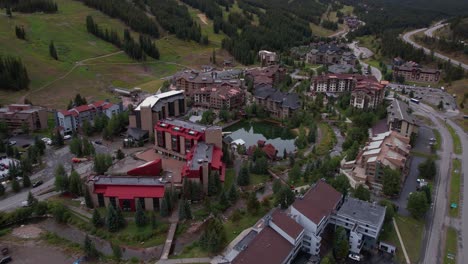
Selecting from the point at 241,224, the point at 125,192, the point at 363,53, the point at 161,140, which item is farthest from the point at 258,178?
the point at 363,53

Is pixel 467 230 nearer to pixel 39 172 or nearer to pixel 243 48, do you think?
pixel 39 172

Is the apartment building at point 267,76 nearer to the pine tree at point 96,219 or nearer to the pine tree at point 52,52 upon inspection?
the pine tree at point 52,52

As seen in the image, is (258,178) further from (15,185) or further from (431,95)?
(431,95)

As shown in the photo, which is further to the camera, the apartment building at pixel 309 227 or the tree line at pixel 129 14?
the tree line at pixel 129 14

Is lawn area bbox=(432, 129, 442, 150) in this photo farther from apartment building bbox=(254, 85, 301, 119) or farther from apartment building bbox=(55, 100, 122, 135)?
apartment building bbox=(55, 100, 122, 135)

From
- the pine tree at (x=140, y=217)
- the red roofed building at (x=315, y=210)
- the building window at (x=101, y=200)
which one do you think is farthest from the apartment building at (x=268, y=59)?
the pine tree at (x=140, y=217)

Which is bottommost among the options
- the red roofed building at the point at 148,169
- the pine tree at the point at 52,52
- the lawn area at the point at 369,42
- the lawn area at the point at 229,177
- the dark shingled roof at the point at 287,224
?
the lawn area at the point at 229,177

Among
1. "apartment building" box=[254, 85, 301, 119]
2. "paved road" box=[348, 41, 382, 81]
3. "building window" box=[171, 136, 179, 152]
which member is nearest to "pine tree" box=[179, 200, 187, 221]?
"building window" box=[171, 136, 179, 152]
